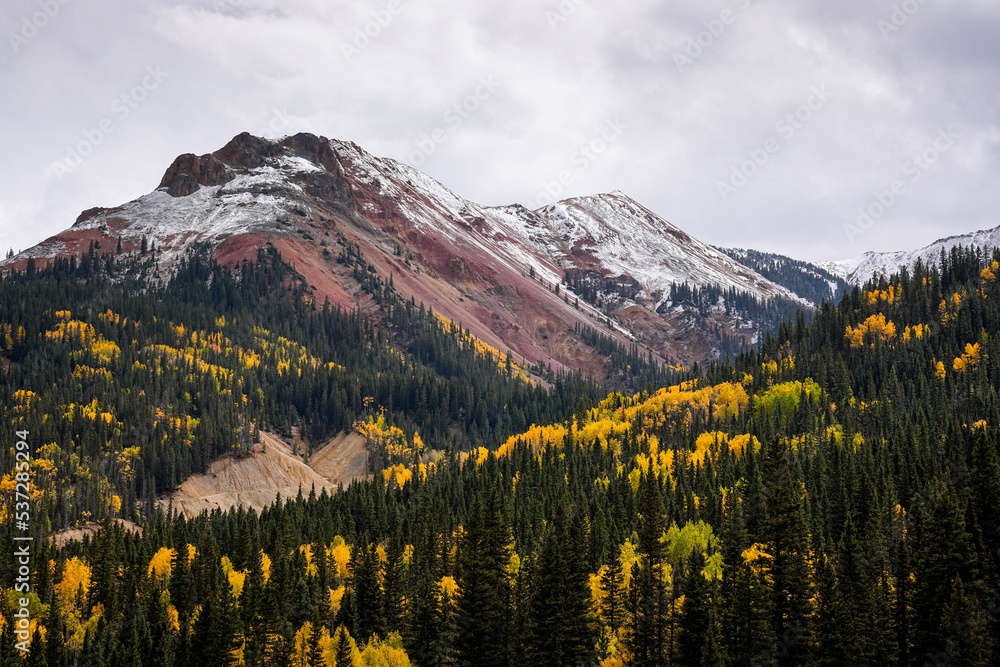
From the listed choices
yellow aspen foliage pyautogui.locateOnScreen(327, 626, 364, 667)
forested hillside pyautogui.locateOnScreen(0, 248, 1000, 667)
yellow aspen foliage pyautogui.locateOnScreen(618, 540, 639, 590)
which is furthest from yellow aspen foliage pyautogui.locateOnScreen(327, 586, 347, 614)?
yellow aspen foliage pyautogui.locateOnScreen(618, 540, 639, 590)

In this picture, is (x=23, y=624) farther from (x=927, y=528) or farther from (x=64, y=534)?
(x=927, y=528)

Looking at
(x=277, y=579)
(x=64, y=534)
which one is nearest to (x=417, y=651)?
(x=277, y=579)

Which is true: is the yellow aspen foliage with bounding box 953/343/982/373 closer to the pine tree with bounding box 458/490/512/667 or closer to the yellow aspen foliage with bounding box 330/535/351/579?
the yellow aspen foliage with bounding box 330/535/351/579

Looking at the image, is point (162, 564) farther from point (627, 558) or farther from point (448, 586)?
point (627, 558)

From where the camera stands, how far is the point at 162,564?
121938 mm

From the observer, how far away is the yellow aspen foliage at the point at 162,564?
120375mm

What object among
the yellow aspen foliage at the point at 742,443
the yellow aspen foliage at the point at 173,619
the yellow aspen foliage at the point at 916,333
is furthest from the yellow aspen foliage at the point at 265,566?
the yellow aspen foliage at the point at 916,333

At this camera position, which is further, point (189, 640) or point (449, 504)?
point (449, 504)

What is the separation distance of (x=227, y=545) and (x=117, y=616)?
2555cm

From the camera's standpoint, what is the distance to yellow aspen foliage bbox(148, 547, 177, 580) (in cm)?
12038

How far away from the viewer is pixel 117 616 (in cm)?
10919

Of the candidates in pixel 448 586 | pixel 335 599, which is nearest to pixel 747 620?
pixel 448 586

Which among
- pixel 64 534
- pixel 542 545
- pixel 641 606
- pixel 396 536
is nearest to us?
pixel 641 606

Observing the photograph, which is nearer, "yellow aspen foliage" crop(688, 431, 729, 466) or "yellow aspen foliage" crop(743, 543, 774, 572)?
"yellow aspen foliage" crop(743, 543, 774, 572)
